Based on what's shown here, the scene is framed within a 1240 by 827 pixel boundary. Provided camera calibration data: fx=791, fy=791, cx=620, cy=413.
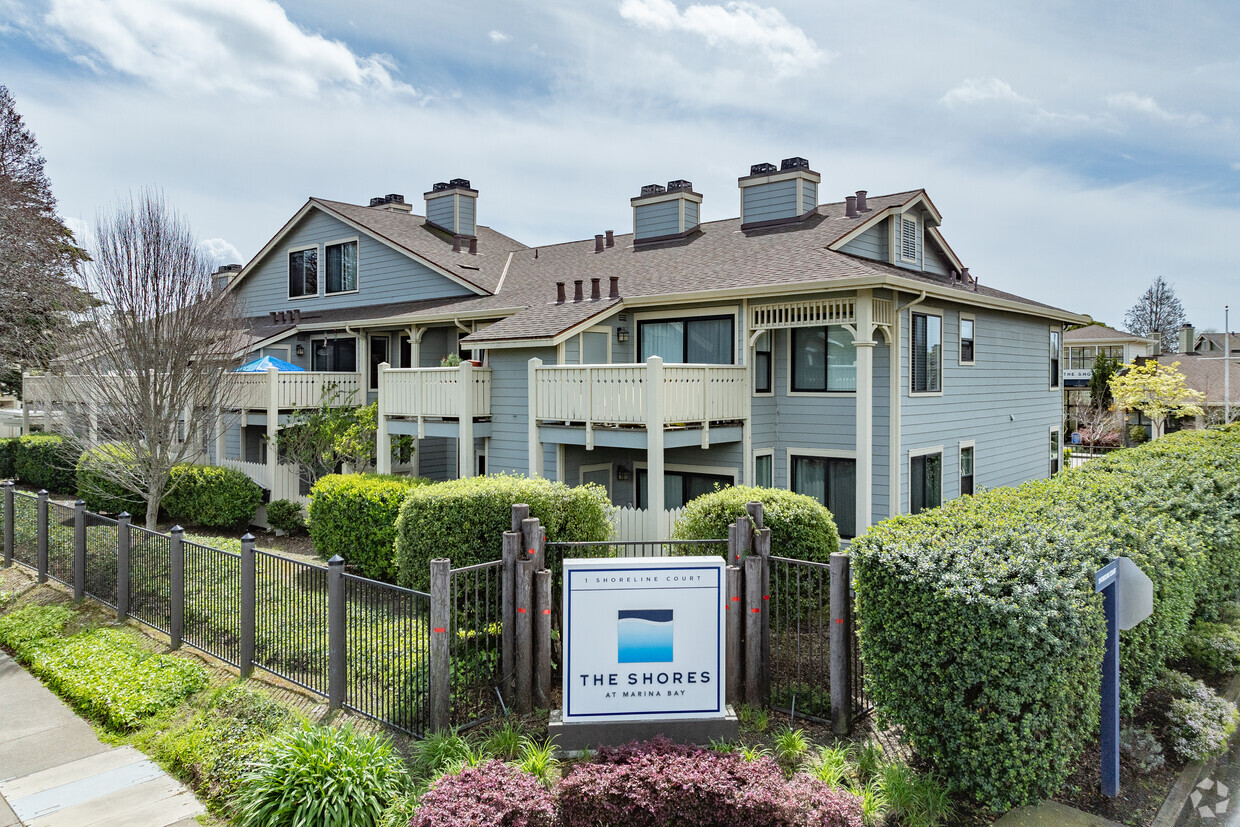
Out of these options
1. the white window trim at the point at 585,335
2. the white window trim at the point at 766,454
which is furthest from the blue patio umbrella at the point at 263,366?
the white window trim at the point at 766,454

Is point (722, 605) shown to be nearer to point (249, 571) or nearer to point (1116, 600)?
point (1116, 600)

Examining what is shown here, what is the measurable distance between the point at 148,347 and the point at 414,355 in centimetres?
603

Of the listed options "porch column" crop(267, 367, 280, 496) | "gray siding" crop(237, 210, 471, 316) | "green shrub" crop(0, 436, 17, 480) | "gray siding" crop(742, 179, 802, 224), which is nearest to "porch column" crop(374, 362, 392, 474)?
"porch column" crop(267, 367, 280, 496)

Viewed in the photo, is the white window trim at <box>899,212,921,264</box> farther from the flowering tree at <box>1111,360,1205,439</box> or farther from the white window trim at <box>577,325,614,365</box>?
the flowering tree at <box>1111,360,1205,439</box>

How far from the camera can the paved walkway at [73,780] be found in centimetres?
588

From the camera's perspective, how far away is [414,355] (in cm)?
1961

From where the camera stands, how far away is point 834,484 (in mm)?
14516

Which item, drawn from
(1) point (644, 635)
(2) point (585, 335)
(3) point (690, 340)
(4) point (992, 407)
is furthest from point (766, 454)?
(1) point (644, 635)

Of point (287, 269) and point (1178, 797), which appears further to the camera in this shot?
point (287, 269)

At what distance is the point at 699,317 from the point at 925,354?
4333mm

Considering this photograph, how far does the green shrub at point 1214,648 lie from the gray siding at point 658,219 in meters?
14.2

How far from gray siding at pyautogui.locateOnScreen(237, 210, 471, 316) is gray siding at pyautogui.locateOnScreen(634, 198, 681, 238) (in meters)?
4.84

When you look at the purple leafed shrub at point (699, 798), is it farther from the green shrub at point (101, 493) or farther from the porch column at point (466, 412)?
the green shrub at point (101, 493)

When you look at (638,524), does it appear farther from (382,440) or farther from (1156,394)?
(1156,394)
